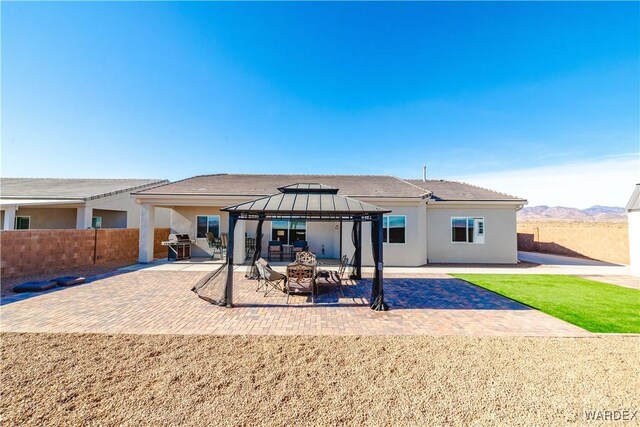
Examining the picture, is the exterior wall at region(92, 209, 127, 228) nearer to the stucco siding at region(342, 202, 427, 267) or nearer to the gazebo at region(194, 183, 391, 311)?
the gazebo at region(194, 183, 391, 311)

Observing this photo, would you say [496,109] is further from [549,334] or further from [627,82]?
[549,334]

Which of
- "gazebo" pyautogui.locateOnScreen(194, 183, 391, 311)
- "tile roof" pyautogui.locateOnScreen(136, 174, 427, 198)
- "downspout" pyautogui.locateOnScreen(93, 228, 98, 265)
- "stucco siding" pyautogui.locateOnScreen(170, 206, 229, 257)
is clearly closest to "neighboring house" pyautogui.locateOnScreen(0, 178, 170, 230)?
"downspout" pyautogui.locateOnScreen(93, 228, 98, 265)

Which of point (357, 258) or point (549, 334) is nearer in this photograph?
point (549, 334)

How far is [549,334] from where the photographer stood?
5.28 meters

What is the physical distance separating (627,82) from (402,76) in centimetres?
1006

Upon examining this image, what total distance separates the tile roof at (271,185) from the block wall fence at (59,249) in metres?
3.50

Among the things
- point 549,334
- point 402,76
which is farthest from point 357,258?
point 402,76

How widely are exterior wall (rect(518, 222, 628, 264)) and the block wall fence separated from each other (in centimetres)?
2934

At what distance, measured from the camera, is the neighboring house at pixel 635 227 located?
11.5 meters

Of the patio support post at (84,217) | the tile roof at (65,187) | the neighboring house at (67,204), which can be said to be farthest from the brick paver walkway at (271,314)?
the tile roof at (65,187)

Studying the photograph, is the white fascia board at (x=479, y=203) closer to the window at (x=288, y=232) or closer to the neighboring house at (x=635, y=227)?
the neighboring house at (x=635, y=227)

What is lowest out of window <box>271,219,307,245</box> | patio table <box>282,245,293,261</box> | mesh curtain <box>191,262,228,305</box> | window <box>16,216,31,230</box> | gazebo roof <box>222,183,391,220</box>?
mesh curtain <box>191,262,228,305</box>

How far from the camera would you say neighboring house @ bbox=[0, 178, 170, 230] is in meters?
15.8

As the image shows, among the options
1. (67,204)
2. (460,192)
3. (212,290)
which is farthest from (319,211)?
(67,204)
